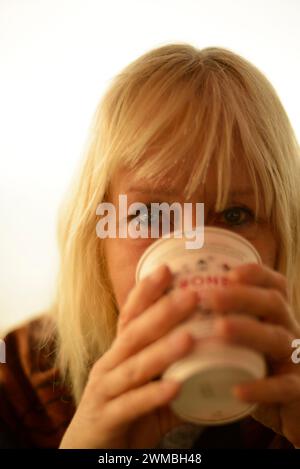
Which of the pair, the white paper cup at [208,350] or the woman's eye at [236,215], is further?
the woman's eye at [236,215]

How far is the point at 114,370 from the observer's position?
18.9 inches

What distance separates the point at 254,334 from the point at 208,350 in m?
0.05

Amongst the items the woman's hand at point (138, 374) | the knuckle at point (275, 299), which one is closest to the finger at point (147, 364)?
the woman's hand at point (138, 374)

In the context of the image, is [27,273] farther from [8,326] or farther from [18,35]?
[18,35]

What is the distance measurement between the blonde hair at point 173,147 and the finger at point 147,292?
199mm

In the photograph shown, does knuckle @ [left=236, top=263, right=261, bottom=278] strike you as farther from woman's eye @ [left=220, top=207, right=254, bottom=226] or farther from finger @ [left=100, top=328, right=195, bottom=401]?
woman's eye @ [left=220, top=207, right=254, bottom=226]

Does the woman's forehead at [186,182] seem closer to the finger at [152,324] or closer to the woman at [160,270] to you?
the woman at [160,270]

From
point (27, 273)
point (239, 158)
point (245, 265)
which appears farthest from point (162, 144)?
point (27, 273)

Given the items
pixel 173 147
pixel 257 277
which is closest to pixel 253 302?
pixel 257 277

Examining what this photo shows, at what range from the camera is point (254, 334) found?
0.40m

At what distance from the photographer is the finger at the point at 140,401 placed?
0.40m
